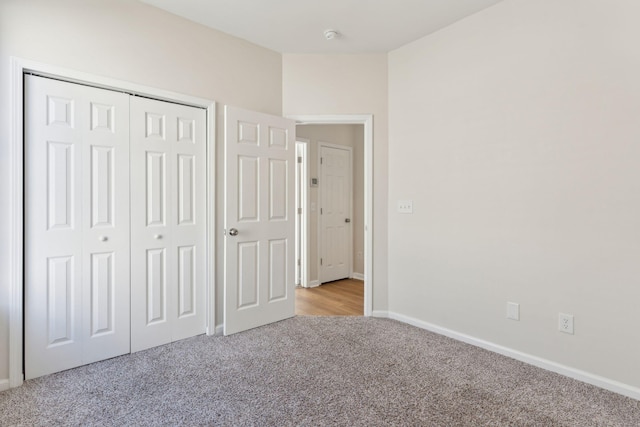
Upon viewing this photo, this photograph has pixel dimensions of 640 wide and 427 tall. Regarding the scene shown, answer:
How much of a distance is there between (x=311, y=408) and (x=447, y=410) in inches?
29.5

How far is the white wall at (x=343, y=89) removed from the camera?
3.39 meters

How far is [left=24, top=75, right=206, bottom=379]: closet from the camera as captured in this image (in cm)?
217

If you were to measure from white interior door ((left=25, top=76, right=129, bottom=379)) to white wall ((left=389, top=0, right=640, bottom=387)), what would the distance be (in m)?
2.45

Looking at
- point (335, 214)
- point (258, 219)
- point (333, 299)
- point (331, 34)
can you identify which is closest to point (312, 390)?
point (258, 219)

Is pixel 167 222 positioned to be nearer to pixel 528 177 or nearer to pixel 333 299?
pixel 333 299

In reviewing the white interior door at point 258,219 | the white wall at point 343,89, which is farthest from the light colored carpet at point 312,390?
the white wall at point 343,89

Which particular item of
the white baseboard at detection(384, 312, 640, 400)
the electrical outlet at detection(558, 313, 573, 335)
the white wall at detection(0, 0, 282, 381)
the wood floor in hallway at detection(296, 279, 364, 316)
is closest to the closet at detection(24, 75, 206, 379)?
the white wall at detection(0, 0, 282, 381)

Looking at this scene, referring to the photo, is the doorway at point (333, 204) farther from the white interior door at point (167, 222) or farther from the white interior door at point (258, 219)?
the white interior door at point (167, 222)

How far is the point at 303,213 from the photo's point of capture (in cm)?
459

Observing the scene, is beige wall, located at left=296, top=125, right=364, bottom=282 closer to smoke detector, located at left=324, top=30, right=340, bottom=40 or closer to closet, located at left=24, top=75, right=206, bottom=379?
smoke detector, located at left=324, top=30, right=340, bottom=40

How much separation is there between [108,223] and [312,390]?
6.05ft

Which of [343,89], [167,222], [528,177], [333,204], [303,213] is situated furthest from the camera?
[333,204]

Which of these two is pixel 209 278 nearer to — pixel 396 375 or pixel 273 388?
pixel 273 388

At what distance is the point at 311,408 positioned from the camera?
6.05ft
